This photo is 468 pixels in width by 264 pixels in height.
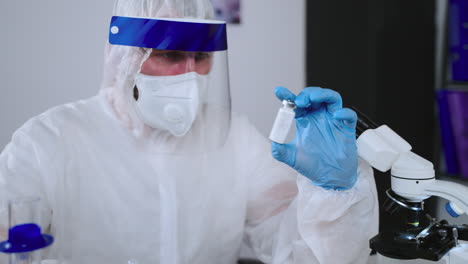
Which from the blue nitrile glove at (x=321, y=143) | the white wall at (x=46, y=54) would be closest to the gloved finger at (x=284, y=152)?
the blue nitrile glove at (x=321, y=143)

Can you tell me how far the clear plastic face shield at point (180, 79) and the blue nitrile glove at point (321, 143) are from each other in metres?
0.25

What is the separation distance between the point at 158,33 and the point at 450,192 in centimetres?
69

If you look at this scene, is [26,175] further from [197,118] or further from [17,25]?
[17,25]

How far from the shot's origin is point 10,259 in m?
0.64

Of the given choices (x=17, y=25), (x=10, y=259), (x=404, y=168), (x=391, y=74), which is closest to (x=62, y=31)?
(x=17, y=25)

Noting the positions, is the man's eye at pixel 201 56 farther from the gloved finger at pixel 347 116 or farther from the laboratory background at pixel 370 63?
the laboratory background at pixel 370 63

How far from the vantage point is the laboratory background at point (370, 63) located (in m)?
2.04

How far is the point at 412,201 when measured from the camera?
0.84m

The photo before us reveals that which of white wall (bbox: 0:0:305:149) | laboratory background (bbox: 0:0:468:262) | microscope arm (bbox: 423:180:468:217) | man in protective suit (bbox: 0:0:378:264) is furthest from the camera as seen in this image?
laboratory background (bbox: 0:0:468:262)

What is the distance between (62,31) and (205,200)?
841 millimetres

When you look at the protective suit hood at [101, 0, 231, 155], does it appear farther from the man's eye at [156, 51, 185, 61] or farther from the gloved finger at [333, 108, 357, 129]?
the gloved finger at [333, 108, 357, 129]

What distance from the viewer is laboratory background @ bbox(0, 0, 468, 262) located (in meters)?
2.04

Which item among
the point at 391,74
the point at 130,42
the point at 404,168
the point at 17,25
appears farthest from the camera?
the point at 391,74

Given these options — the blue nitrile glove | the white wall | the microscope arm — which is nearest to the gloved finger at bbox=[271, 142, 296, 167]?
the blue nitrile glove
